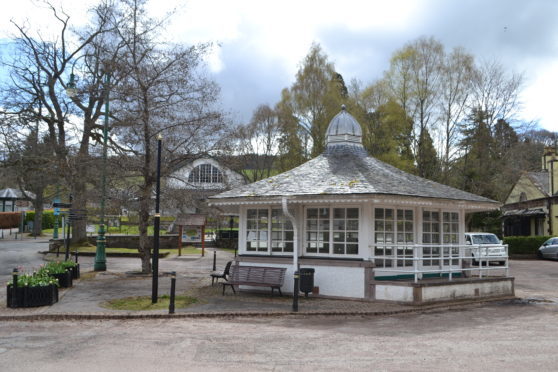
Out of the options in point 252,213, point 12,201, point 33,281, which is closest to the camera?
point 33,281

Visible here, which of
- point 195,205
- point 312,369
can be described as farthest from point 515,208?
point 312,369

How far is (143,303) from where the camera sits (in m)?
13.5

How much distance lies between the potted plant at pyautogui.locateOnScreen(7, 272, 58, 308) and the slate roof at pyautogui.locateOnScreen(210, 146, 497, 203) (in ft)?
18.2

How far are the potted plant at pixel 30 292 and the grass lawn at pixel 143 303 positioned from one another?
131 cm

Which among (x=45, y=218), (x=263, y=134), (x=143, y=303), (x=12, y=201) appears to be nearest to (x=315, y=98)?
(x=263, y=134)

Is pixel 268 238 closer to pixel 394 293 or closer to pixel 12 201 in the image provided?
pixel 394 293

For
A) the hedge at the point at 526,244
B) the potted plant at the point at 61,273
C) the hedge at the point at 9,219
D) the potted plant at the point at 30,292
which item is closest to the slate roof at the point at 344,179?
the potted plant at the point at 61,273

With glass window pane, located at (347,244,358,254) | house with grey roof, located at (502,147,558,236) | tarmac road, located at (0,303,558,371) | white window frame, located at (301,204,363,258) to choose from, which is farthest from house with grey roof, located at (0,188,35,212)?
tarmac road, located at (0,303,558,371)

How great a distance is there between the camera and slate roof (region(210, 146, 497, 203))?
1501 centimetres

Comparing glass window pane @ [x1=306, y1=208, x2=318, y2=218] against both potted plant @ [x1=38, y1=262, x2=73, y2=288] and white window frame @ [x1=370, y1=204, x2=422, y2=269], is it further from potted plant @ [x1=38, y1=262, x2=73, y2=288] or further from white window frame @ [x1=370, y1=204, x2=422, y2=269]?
potted plant @ [x1=38, y1=262, x2=73, y2=288]

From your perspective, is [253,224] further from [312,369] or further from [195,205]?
[312,369]

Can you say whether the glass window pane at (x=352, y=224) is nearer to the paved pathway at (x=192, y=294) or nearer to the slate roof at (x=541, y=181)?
the paved pathway at (x=192, y=294)

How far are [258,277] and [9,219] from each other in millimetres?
46977

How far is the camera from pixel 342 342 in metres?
9.40
